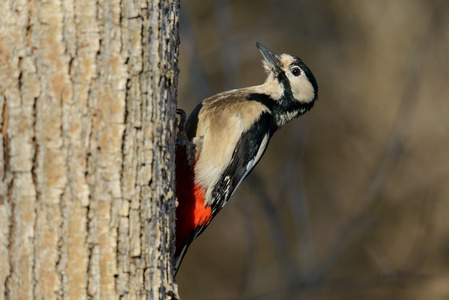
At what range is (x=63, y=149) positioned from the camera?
5.86 ft

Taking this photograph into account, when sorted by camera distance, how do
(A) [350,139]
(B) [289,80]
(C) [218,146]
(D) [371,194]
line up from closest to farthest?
(C) [218,146]
(B) [289,80]
(D) [371,194]
(A) [350,139]

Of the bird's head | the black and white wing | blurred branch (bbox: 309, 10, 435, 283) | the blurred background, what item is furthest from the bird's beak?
the blurred background

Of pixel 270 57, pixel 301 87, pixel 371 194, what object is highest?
pixel 270 57

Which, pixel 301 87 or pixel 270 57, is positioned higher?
pixel 270 57

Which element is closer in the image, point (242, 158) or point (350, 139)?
point (242, 158)

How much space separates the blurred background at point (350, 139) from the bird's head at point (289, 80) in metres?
2.68

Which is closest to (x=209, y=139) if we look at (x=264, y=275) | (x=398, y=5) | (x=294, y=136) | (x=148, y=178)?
(x=148, y=178)

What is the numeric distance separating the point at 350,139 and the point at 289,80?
3891 mm

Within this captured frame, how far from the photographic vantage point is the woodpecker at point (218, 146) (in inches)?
122

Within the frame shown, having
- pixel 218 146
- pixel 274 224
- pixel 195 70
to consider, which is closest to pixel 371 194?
pixel 274 224

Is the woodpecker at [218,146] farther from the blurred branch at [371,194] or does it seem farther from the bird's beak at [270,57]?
the blurred branch at [371,194]

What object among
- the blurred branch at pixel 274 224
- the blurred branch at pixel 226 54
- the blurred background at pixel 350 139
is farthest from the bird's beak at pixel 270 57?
the blurred background at pixel 350 139

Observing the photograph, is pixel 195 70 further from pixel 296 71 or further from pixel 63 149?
pixel 63 149

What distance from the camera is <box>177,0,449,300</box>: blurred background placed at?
684 centimetres
